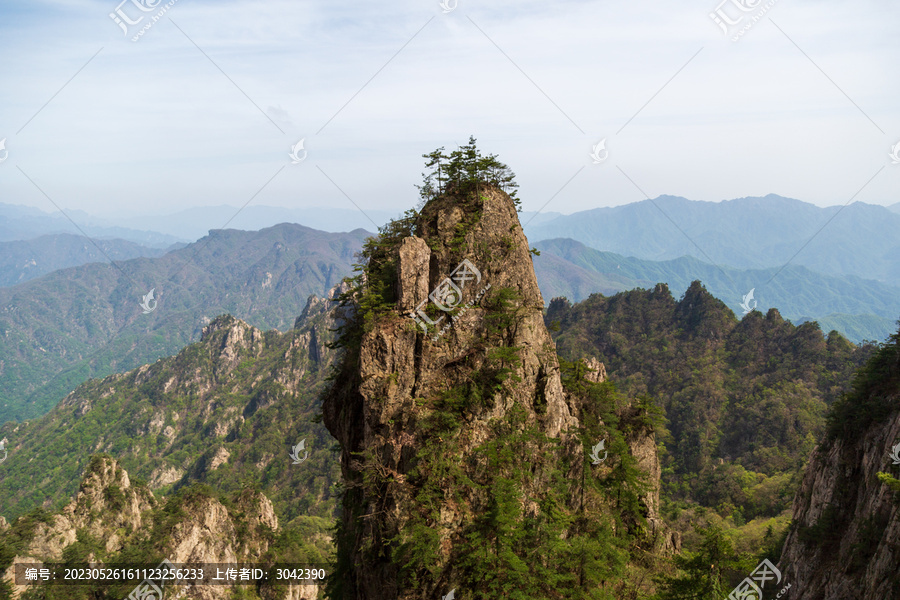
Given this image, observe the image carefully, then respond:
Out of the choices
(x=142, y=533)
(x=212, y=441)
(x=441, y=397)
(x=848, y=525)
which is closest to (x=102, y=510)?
(x=142, y=533)

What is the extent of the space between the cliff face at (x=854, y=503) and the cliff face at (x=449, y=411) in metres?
15.9

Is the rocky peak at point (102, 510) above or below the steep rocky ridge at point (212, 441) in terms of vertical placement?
below

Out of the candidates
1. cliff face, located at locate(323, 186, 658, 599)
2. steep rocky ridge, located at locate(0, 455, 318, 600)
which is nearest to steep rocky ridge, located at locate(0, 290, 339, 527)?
steep rocky ridge, located at locate(0, 455, 318, 600)

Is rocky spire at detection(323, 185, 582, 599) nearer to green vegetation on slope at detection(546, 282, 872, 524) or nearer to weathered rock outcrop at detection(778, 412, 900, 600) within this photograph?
weathered rock outcrop at detection(778, 412, 900, 600)

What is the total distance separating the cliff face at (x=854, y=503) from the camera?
87.8ft

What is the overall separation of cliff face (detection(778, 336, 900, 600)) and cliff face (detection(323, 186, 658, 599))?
52.3 ft

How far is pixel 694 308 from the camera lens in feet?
402

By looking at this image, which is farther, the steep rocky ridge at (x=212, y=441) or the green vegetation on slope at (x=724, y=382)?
the steep rocky ridge at (x=212, y=441)

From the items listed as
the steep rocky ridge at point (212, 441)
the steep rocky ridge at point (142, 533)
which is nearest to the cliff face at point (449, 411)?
the steep rocky ridge at point (142, 533)

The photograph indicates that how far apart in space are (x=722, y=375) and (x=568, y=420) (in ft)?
319

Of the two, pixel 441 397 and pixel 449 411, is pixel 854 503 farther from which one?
pixel 441 397

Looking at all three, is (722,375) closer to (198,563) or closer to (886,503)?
(886,503)

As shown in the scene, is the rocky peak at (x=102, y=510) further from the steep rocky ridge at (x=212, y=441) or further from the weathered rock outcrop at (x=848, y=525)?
the weathered rock outcrop at (x=848, y=525)

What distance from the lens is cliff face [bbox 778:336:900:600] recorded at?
26.8 metres
